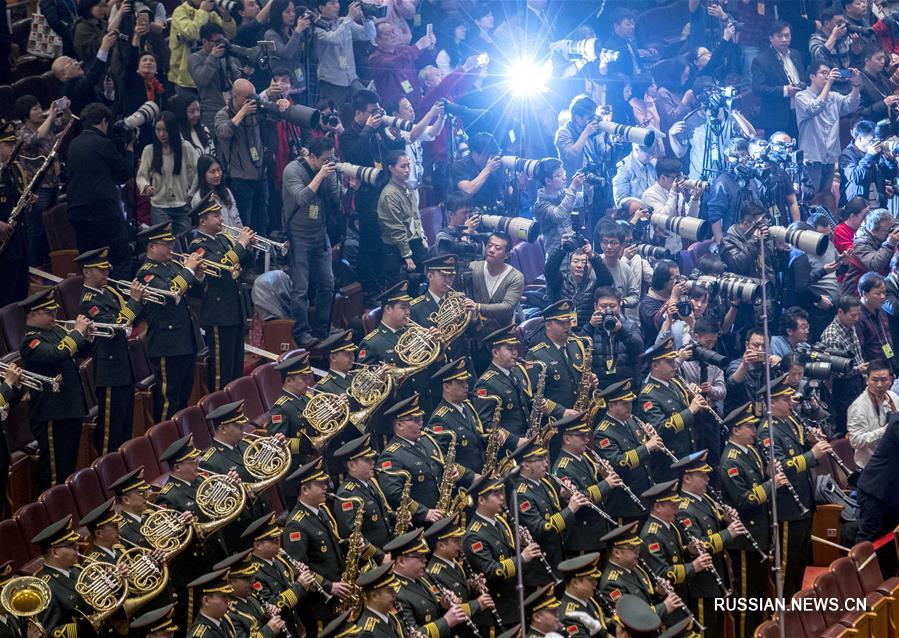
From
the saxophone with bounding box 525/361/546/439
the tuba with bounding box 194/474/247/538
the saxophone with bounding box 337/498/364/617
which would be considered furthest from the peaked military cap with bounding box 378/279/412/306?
the tuba with bounding box 194/474/247/538

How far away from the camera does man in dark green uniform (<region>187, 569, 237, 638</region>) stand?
1000 cm

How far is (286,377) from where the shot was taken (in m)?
12.0

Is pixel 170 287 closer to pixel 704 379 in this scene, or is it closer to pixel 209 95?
pixel 209 95

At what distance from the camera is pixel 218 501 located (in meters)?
11.0

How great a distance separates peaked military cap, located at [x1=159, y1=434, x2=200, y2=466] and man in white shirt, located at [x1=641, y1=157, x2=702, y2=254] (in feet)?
17.1

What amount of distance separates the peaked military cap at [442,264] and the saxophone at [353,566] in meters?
2.41

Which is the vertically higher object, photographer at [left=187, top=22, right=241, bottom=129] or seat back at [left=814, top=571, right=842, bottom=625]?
photographer at [left=187, top=22, right=241, bottom=129]

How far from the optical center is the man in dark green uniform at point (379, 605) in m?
10.1

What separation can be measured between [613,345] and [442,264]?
1.47m

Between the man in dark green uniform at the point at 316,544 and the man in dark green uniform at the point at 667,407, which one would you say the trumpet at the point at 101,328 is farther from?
the man in dark green uniform at the point at 667,407

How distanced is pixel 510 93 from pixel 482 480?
5732mm

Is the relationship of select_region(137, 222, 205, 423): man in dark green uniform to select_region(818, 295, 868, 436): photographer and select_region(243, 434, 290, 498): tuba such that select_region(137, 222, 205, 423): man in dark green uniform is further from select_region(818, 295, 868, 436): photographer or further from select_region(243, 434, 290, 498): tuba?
select_region(818, 295, 868, 436): photographer

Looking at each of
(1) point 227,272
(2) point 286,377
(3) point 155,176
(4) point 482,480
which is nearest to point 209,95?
(3) point 155,176

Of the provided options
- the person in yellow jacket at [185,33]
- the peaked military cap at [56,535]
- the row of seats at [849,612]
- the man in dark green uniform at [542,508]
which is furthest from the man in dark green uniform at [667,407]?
the person in yellow jacket at [185,33]
